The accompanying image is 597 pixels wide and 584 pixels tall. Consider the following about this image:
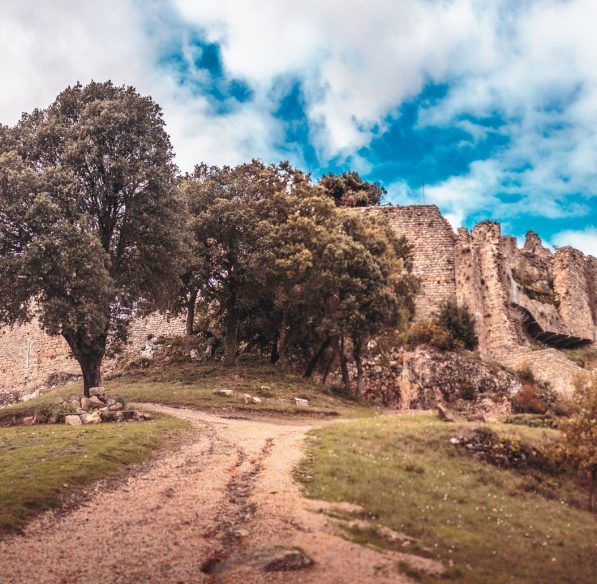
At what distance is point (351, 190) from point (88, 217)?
32376 mm

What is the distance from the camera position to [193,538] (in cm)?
1096

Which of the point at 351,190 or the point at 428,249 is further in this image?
the point at 351,190

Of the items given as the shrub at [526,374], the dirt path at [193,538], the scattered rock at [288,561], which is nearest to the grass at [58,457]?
the dirt path at [193,538]

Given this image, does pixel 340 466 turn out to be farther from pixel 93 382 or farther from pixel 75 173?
pixel 75 173

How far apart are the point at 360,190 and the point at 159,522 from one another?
45829 millimetres

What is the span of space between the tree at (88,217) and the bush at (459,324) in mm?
17575

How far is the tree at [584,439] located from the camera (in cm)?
1531

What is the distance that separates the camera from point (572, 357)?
144 ft

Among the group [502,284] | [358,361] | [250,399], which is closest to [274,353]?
[358,361]

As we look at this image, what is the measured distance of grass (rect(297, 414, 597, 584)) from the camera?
11.0m

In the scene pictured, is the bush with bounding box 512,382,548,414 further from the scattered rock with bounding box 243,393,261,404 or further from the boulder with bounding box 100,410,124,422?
the boulder with bounding box 100,410,124,422

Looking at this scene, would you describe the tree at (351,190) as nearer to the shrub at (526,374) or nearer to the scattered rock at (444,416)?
the shrub at (526,374)

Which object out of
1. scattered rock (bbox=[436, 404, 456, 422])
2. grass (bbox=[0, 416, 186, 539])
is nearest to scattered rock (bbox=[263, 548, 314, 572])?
grass (bbox=[0, 416, 186, 539])

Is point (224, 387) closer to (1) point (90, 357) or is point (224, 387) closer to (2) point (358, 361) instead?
(1) point (90, 357)
